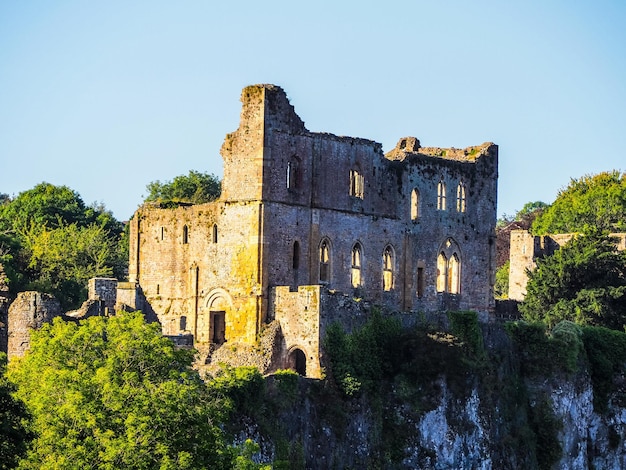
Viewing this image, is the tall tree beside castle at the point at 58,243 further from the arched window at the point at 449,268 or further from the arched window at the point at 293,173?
the arched window at the point at 449,268

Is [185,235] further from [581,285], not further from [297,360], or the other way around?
[581,285]

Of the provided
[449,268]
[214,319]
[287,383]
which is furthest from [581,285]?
[287,383]

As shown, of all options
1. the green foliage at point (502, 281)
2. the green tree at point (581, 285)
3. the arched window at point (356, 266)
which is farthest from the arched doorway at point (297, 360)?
the green foliage at point (502, 281)

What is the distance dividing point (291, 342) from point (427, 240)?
1064 centimetres

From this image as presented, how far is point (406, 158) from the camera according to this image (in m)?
60.2

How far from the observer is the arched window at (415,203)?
6012cm

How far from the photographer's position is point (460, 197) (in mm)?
62344

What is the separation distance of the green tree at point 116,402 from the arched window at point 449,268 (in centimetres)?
1988

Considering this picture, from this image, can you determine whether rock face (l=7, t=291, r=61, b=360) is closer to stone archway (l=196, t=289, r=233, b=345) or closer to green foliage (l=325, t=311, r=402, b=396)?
stone archway (l=196, t=289, r=233, b=345)

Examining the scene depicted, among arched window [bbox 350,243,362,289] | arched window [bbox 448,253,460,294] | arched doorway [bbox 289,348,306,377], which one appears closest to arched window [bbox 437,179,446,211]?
arched window [bbox 448,253,460,294]

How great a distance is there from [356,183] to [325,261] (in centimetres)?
308

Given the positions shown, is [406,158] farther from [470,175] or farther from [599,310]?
[599,310]

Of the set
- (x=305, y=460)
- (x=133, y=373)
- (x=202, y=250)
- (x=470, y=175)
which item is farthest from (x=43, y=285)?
(x=133, y=373)

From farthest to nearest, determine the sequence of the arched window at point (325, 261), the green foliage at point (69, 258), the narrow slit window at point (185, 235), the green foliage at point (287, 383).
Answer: the green foliage at point (69, 258), the narrow slit window at point (185, 235), the arched window at point (325, 261), the green foliage at point (287, 383)
